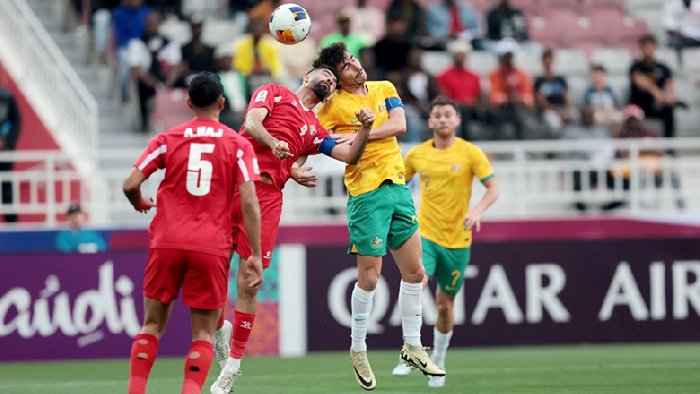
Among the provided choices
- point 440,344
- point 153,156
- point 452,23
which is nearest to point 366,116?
point 153,156

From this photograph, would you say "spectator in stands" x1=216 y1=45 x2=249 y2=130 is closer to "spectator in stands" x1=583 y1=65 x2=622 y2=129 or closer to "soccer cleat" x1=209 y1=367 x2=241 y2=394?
"spectator in stands" x1=583 y1=65 x2=622 y2=129

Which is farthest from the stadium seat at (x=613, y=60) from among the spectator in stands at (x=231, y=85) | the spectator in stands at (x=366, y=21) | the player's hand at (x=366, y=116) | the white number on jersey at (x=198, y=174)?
the white number on jersey at (x=198, y=174)

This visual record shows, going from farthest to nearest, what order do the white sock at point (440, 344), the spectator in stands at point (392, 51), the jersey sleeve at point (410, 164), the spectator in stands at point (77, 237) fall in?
1. the spectator in stands at point (392, 51)
2. the spectator in stands at point (77, 237)
3. the jersey sleeve at point (410, 164)
4. the white sock at point (440, 344)

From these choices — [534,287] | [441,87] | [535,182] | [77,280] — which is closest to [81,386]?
[77,280]

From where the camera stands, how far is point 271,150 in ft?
39.9

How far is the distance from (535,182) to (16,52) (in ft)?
25.0

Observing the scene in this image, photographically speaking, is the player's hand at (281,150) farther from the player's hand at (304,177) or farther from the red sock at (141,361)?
the red sock at (141,361)

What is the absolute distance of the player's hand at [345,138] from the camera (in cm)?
1263

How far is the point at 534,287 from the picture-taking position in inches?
750

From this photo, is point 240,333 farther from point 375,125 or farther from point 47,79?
point 47,79

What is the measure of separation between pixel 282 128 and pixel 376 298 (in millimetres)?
6600

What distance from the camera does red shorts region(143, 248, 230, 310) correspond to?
398 inches

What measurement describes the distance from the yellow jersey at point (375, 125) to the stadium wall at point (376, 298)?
5640 mm

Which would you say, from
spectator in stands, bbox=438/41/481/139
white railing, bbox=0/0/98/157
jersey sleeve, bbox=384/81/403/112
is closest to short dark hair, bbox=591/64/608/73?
spectator in stands, bbox=438/41/481/139
